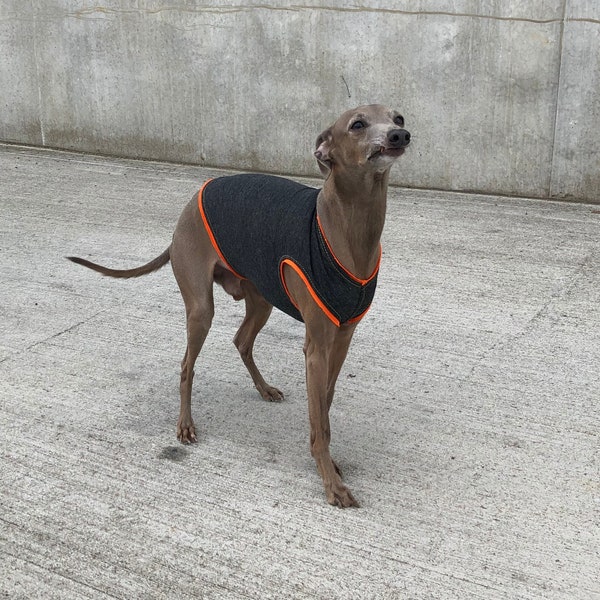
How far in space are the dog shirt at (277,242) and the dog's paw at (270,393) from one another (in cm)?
61

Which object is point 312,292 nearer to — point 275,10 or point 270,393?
point 270,393

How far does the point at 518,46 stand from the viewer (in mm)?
6746

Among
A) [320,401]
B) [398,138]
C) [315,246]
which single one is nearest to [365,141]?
[398,138]

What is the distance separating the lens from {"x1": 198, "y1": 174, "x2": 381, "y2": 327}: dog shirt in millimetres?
3334

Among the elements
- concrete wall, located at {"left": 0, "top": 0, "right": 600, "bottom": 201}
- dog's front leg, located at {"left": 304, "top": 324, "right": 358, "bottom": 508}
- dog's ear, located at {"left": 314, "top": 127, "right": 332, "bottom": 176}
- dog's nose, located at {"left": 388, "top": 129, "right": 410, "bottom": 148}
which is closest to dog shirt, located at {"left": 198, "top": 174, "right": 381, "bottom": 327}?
dog's front leg, located at {"left": 304, "top": 324, "right": 358, "bottom": 508}

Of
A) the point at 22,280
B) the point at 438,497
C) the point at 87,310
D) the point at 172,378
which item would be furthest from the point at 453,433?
the point at 22,280

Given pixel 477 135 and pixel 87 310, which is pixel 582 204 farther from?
pixel 87 310

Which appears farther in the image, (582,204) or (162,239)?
(582,204)

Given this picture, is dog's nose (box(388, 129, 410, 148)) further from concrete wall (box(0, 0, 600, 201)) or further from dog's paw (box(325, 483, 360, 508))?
concrete wall (box(0, 0, 600, 201))

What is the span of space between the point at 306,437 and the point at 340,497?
0.56 metres

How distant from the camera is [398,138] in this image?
9.75ft

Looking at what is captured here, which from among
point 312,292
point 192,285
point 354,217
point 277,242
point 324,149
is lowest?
point 192,285

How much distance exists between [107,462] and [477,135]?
14.6ft

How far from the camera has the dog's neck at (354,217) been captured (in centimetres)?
322
